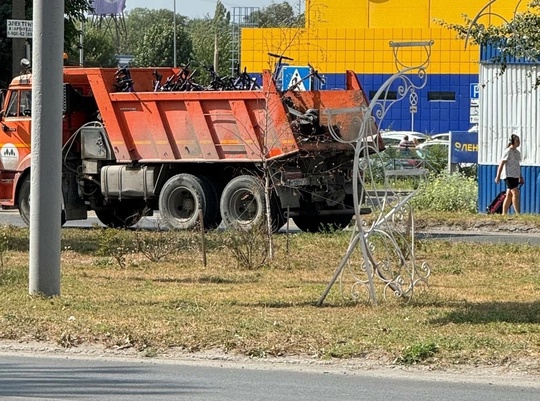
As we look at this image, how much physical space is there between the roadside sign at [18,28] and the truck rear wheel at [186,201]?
409 centimetres

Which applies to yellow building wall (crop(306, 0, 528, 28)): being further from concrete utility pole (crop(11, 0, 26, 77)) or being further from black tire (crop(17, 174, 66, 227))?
concrete utility pole (crop(11, 0, 26, 77))

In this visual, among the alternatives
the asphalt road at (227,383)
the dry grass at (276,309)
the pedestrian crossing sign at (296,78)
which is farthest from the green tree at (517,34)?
the asphalt road at (227,383)

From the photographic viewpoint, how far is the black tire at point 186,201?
69.6ft

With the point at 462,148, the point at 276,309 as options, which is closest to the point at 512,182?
the point at 462,148

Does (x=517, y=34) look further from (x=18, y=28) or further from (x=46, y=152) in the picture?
(x=46, y=152)

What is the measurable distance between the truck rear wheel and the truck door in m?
2.84

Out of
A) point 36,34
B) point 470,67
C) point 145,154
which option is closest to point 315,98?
point 145,154

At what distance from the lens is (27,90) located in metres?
22.2

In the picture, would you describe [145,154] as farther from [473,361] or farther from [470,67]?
[470,67]

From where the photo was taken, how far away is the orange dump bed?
787 inches

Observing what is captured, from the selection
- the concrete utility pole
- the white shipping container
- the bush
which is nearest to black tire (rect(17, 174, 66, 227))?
the concrete utility pole

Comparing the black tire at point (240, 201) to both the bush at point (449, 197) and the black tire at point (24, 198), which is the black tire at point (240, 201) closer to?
the black tire at point (24, 198)

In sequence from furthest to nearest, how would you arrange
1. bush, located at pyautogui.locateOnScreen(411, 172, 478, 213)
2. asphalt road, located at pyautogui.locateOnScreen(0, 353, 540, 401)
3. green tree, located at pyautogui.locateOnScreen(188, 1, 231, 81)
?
1. green tree, located at pyautogui.locateOnScreen(188, 1, 231, 81)
2. bush, located at pyautogui.locateOnScreen(411, 172, 478, 213)
3. asphalt road, located at pyautogui.locateOnScreen(0, 353, 540, 401)

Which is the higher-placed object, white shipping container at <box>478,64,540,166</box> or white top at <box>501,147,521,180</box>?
white shipping container at <box>478,64,540,166</box>
